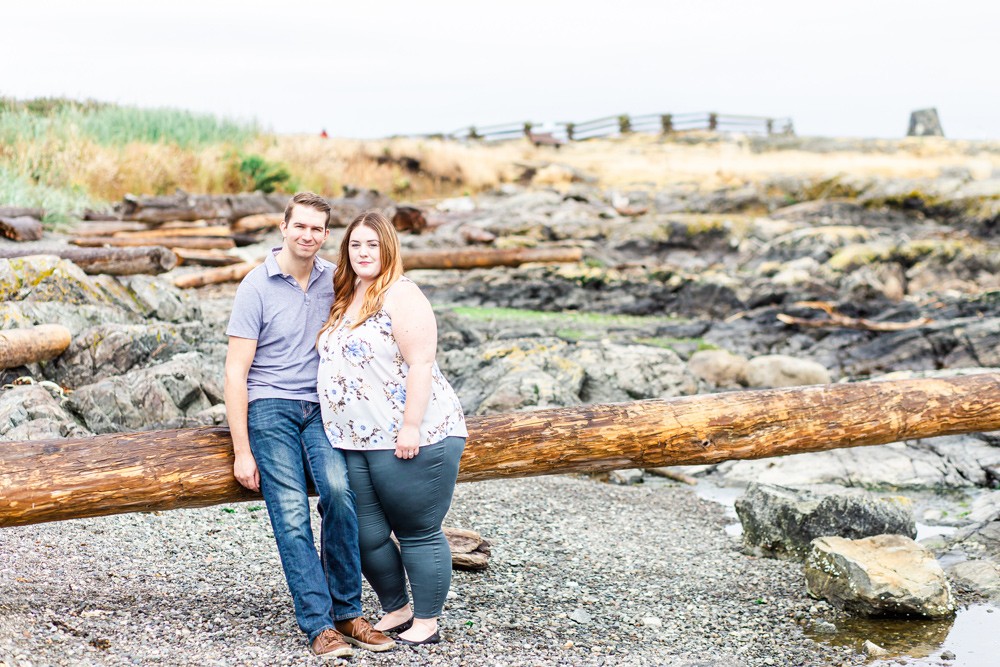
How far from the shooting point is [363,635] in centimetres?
414

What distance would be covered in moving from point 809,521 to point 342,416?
3632 millimetres

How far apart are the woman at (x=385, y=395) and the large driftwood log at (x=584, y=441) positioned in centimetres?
64

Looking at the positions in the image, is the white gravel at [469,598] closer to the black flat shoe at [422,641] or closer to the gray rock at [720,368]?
the black flat shoe at [422,641]

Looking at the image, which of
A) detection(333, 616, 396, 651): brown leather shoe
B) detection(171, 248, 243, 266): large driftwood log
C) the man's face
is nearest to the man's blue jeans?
detection(333, 616, 396, 651): brown leather shoe

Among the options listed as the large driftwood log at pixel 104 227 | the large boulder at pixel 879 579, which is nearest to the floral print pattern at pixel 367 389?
the large boulder at pixel 879 579

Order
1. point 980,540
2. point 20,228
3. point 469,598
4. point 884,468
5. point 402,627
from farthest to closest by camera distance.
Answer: point 20,228
point 884,468
point 980,540
point 469,598
point 402,627

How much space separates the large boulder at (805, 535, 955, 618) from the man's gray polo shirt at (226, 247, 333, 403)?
10.3ft

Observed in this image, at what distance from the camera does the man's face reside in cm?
403

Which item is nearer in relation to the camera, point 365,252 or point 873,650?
point 365,252

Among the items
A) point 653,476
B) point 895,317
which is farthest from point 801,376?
point 895,317

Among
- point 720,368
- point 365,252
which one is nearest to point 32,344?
point 365,252

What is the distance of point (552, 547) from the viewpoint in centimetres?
606

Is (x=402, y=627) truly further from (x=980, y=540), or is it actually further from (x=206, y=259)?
(x=206, y=259)

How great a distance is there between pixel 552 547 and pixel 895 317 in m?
11.5
